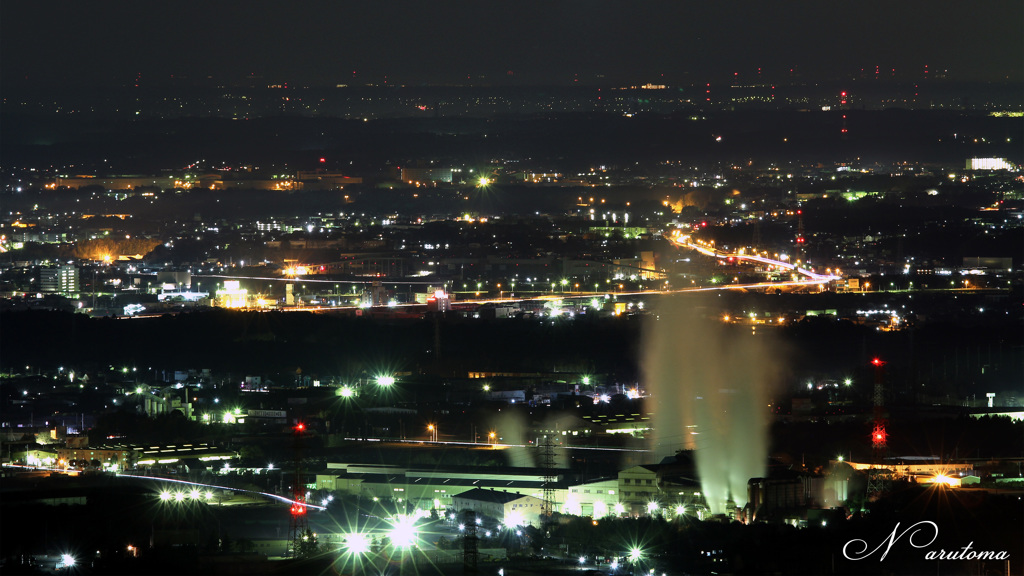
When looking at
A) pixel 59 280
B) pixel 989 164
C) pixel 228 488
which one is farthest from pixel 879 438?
pixel 989 164

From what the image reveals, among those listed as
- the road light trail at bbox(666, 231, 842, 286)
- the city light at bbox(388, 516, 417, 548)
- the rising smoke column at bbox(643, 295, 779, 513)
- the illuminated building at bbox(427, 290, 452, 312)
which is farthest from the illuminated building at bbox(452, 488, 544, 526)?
the road light trail at bbox(666, 231, 842, 286)

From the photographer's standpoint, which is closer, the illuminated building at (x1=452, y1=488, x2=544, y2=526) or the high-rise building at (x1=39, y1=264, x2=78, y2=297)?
the illuminated building at (x1=452, y1=488, x2=544, y2=526)

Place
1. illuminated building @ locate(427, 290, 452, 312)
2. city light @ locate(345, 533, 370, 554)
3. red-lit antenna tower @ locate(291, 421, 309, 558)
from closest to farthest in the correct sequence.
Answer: city light @ locate(345, 533, 370, 554), red-lit antenna tower @ locate(291, 421, 309, 558), illuminated building @ locate(427, 290, 452, 312)

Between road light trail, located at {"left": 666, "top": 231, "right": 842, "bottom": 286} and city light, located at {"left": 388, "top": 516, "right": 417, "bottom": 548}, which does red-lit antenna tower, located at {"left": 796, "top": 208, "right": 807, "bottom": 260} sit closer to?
road light trail, located at {"left": 666, "top": 231, "right": 842, "bottom": 286}

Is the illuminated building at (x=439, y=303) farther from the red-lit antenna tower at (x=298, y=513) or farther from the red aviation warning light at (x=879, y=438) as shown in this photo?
the red-lit antenna tower at (x=298, y=513)

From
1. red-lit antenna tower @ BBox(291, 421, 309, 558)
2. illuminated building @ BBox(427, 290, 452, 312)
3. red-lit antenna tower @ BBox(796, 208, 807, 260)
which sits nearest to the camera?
red-lit antenna tower @ BBox(291, 421, 309, 558)
